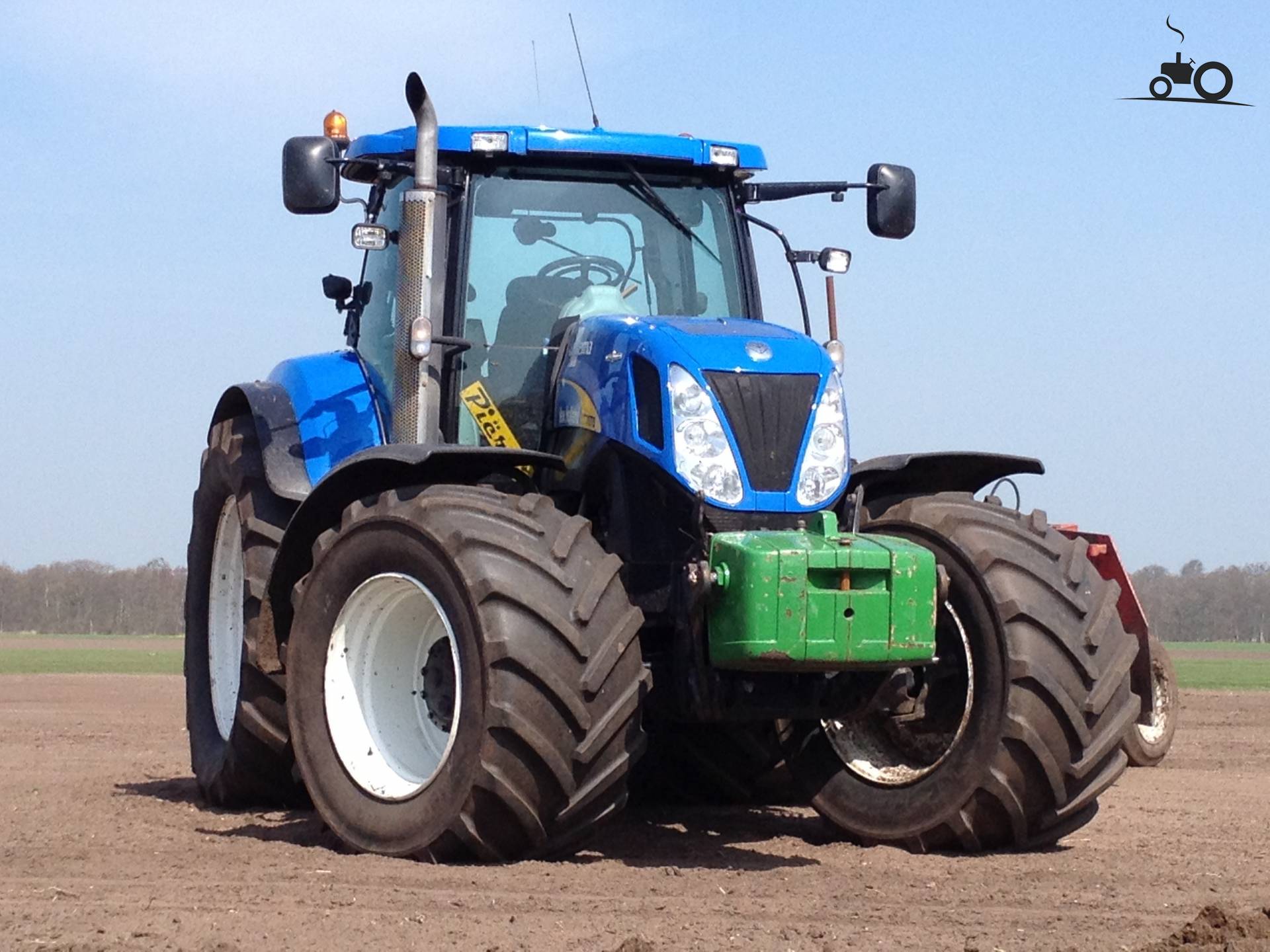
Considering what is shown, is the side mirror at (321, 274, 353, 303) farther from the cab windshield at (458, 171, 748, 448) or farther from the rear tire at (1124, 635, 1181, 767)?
the rear tire at (1124, 635, 1181, 767)

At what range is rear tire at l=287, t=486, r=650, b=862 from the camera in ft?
20.4

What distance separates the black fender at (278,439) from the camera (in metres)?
8.10

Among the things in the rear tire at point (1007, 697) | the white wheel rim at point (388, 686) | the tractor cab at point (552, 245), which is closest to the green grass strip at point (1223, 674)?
the tractor cab at point (552, 245)

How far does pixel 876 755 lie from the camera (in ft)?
24.1

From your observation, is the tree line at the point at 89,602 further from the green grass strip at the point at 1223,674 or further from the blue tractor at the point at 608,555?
the blue tractor at the point at 608,555

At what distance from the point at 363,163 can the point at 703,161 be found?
1.47m

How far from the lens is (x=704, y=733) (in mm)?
8141

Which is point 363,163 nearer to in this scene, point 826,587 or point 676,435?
point 676,435

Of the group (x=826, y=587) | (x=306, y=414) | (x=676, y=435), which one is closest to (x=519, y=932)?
(x=826, y=587)

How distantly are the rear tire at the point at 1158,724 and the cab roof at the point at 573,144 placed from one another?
5475mm

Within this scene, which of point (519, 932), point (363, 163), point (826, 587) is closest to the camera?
point (519, 932)

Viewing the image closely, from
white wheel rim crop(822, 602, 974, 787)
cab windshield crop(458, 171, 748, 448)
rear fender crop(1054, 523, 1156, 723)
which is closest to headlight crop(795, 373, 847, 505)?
white wheel rim crop(822, 602, 974, 787)

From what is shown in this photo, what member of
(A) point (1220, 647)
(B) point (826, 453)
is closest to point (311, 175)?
(B) point (826, 453)

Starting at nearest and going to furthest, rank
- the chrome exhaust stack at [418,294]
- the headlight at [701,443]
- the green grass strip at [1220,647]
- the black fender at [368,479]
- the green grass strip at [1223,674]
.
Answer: the headlight at [701,443] → the black fender at [368,479] → the chrome exhaust stack at [418,294] → the green grass strip at [1223,674] → the green grass strip at [1220,647]
